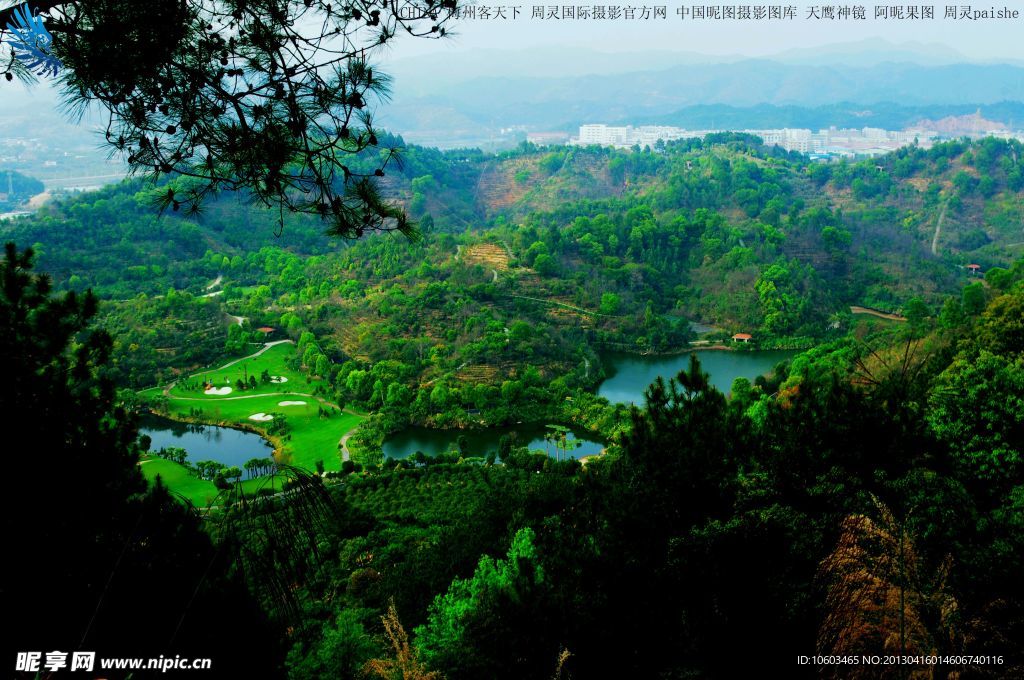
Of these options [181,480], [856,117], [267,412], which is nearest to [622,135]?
[856,117]

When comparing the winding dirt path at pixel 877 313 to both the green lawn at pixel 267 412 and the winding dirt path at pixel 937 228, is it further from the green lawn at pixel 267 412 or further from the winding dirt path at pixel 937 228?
the green lawn at pixel 267 412

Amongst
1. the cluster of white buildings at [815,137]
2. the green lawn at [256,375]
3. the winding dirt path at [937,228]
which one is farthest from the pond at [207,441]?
the cluster of white buildings at [815,137]

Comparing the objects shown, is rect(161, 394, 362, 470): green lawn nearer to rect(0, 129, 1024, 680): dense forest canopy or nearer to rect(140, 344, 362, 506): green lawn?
rect(140, 344, 362, 506): green lawn

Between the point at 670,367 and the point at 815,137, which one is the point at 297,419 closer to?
the point at 670,367

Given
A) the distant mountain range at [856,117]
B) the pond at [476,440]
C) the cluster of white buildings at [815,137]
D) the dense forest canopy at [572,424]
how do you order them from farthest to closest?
the distant mountain range at [856,117] → the cluster of white buildings at [815,137] → the pond at [476,440] → the dense forest canopy at [572,424]

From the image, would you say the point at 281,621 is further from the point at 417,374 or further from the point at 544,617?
the point at 417,374

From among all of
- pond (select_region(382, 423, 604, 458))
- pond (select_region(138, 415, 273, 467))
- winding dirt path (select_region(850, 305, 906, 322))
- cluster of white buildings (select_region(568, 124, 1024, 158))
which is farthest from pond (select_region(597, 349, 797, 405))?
cluster of white buildings (select_region(568, 124, 1024, 158))
